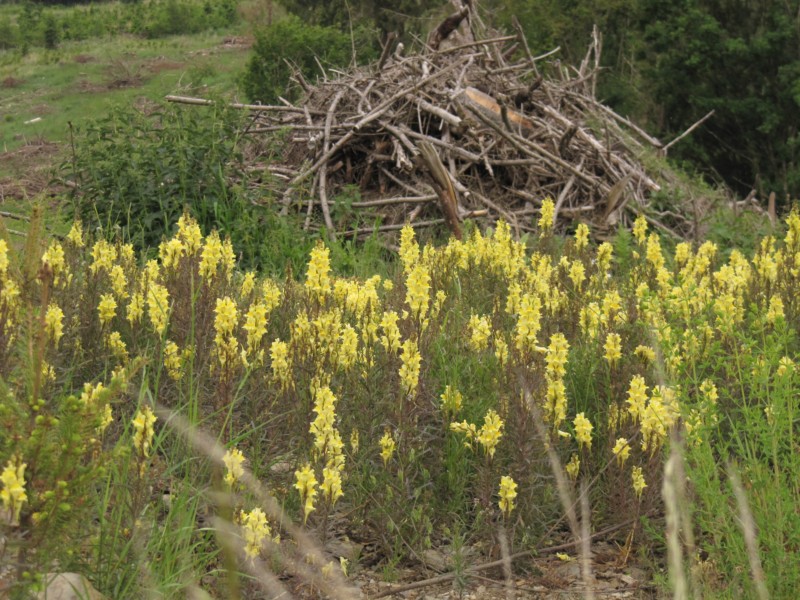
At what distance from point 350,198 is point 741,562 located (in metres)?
7.48

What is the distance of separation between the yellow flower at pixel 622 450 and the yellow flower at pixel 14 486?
7.31 ft

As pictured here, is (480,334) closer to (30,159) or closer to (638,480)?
(638,480)

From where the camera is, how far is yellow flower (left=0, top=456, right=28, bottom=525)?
2.07 meters

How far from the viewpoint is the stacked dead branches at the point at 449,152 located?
34.0 ft

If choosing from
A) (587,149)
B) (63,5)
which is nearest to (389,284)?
(587,149)

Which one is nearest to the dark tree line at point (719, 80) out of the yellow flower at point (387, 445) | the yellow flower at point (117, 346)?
the yellow flower at point (117, 346)

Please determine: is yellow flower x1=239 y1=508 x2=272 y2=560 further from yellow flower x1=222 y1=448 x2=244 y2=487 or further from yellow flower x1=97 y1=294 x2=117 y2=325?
yellow flower x1=97 y1=294 x2=117 y2=325

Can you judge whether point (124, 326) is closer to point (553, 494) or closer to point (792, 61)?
point (553, 494)

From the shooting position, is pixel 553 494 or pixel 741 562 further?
pixel 553 494

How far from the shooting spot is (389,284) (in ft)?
17.9

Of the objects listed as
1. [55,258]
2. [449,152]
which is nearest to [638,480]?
[55,258]

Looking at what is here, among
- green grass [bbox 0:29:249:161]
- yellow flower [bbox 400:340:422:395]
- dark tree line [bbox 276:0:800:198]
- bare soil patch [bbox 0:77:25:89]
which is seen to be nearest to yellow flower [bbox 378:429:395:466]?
yellow flower [bbox 400:340:422:395]

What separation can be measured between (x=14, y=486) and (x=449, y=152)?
9053mm

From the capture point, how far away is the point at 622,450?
3.72 m
